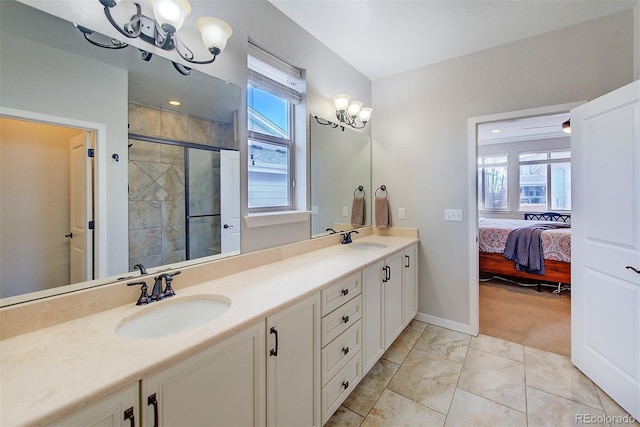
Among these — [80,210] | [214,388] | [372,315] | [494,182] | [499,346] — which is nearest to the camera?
[214,388]

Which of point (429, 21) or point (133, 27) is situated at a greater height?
point (429, 21)

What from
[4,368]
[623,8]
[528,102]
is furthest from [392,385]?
[623,8]

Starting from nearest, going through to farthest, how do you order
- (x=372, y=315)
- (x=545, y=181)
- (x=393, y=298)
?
(x=372, y=315) < (x=393, y=298) < (x=545, y=181)

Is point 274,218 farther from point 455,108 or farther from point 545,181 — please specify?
point 545,181

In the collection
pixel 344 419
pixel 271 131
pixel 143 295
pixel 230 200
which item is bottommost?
pixel 344 419

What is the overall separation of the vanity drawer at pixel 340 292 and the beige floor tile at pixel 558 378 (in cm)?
139

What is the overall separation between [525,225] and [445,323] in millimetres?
2649

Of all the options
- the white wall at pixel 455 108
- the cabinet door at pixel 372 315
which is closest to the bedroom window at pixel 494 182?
the white wall at pixel 455 108

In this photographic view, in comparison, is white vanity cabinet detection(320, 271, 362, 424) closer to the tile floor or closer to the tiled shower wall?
the tile floor

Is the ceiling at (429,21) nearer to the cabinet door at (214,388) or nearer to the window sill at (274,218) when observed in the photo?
the window sill at (274,218)

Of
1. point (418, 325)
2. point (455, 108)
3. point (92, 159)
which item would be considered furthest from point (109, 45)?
point (418, 325)

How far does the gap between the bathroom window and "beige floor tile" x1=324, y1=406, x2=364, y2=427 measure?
1351mm

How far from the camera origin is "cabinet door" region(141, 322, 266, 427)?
0.82 meters

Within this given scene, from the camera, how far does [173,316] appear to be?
4.11ft
